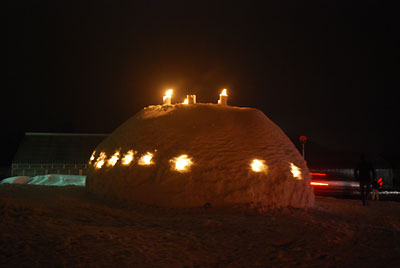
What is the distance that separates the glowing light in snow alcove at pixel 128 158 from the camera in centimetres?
975

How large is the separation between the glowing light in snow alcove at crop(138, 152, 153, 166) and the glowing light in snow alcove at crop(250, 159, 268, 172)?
2.60m

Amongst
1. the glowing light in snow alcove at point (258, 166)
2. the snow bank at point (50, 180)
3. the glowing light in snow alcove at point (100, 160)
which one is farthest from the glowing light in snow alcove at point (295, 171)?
the snow bank at point (50, 180)

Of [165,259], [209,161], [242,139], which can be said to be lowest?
[165,259]

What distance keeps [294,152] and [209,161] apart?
10.2 ft

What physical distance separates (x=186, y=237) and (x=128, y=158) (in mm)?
4266

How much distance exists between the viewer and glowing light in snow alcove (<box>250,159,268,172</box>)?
29.7 ft

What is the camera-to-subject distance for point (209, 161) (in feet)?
29.3

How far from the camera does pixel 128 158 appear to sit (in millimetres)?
9836

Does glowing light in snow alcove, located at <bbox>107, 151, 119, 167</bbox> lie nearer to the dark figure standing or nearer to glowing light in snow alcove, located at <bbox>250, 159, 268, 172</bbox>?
glowing light in snow alcove, located at <bbox>250, 159, 268, 172</bbox>

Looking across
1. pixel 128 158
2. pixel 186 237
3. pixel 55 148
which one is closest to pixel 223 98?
pixel 128 158

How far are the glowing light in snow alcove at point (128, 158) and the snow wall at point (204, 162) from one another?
0.04 metres

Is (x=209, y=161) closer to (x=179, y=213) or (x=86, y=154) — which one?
(x=179, y=213)

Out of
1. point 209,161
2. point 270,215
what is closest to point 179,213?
point 209,161

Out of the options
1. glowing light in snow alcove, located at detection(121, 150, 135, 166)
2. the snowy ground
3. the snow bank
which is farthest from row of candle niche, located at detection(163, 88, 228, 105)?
the snow bank
